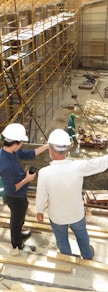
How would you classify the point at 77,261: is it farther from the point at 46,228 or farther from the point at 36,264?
the point at 46,228

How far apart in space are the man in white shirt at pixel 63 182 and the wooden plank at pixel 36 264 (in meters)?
0.37

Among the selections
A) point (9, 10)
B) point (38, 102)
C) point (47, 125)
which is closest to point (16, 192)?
point (47, 125)

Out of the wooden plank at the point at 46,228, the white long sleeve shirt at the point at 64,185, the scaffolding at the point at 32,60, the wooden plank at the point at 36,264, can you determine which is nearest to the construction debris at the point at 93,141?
the scaffolding at the point at 32,60

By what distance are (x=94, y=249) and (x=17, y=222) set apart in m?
1.08

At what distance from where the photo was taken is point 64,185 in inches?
122

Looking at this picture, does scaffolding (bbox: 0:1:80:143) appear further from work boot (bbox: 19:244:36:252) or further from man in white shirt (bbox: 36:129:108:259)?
man in white shirt (bbox: 36:129:108:259)

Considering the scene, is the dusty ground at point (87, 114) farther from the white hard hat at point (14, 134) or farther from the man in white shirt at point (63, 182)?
the white hard hat at point (14, 134)

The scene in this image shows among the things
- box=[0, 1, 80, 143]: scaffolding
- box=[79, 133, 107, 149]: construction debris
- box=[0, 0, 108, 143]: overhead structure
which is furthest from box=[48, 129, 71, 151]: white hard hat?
box=[0, 0, 108, 143]: overhead structure

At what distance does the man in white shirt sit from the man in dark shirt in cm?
32

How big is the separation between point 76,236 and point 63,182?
861mm

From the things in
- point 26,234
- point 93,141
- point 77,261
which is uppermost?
point 77,261

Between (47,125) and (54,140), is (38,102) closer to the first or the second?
(47,125)

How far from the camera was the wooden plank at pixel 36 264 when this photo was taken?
325 centimetres

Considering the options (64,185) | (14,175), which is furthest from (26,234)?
(64,185)
